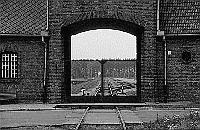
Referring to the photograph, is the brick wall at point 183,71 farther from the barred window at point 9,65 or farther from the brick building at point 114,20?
the barred window at point 9,65

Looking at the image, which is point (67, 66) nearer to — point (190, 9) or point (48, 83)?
point (48, 83)

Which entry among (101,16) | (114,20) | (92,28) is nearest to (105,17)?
(101,16)

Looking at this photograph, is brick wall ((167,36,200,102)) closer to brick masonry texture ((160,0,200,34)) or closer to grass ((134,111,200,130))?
brick masonry texture ((160,0,200,34))

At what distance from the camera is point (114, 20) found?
2075 centimetres

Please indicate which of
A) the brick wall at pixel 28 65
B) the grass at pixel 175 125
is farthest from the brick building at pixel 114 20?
the grass at pixel 175 125

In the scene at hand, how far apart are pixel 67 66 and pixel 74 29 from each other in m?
2.04

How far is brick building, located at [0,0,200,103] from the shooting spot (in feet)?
66.4

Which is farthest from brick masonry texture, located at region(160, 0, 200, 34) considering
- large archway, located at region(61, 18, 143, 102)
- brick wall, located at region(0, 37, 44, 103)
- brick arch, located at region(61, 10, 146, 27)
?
brick wall, located at region(0, 37, 44, 103)

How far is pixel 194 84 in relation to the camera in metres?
20.5

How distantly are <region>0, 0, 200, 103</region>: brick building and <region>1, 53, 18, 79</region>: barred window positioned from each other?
4.2 inches

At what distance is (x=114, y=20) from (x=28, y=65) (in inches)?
191

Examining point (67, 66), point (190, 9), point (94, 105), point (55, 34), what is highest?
point (190, 9)

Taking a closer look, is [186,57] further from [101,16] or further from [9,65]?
[9,65]

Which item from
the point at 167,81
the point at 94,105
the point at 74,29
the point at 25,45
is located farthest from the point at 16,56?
the point at 167,81
